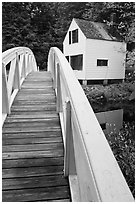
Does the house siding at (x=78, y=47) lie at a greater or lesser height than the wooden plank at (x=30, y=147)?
greater

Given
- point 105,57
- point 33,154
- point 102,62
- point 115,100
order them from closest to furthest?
point 33,154 < point 115,100 < point 105,57 < point 102,62

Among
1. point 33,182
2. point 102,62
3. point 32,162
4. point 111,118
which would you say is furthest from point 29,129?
point 102,62

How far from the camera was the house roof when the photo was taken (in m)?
12.0

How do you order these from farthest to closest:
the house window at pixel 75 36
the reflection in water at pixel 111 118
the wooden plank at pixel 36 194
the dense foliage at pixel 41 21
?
1. the dense foliage at pixel 41 21
2. the house window at pixel 75 36
3. the reflection in water at pixel 111 118
4. the wooden plank at pixel 36 194

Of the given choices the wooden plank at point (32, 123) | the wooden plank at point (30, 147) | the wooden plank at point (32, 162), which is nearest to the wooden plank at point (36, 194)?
the wooden plank at point (32, 162)

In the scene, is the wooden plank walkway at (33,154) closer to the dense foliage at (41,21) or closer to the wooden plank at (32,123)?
the wooden plank at (32,123)

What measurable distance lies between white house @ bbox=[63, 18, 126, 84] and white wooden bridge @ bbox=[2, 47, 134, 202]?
8694mm

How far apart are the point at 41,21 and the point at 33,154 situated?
64.4ft

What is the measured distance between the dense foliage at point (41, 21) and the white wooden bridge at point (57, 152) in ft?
43.7

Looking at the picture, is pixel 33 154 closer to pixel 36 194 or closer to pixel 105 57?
pixel 36 194

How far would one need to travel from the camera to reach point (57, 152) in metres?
2.33

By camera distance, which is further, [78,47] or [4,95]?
[78,47]

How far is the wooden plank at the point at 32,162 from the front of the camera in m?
2.14

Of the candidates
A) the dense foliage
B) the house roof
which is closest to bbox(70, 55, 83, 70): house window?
the house roof
